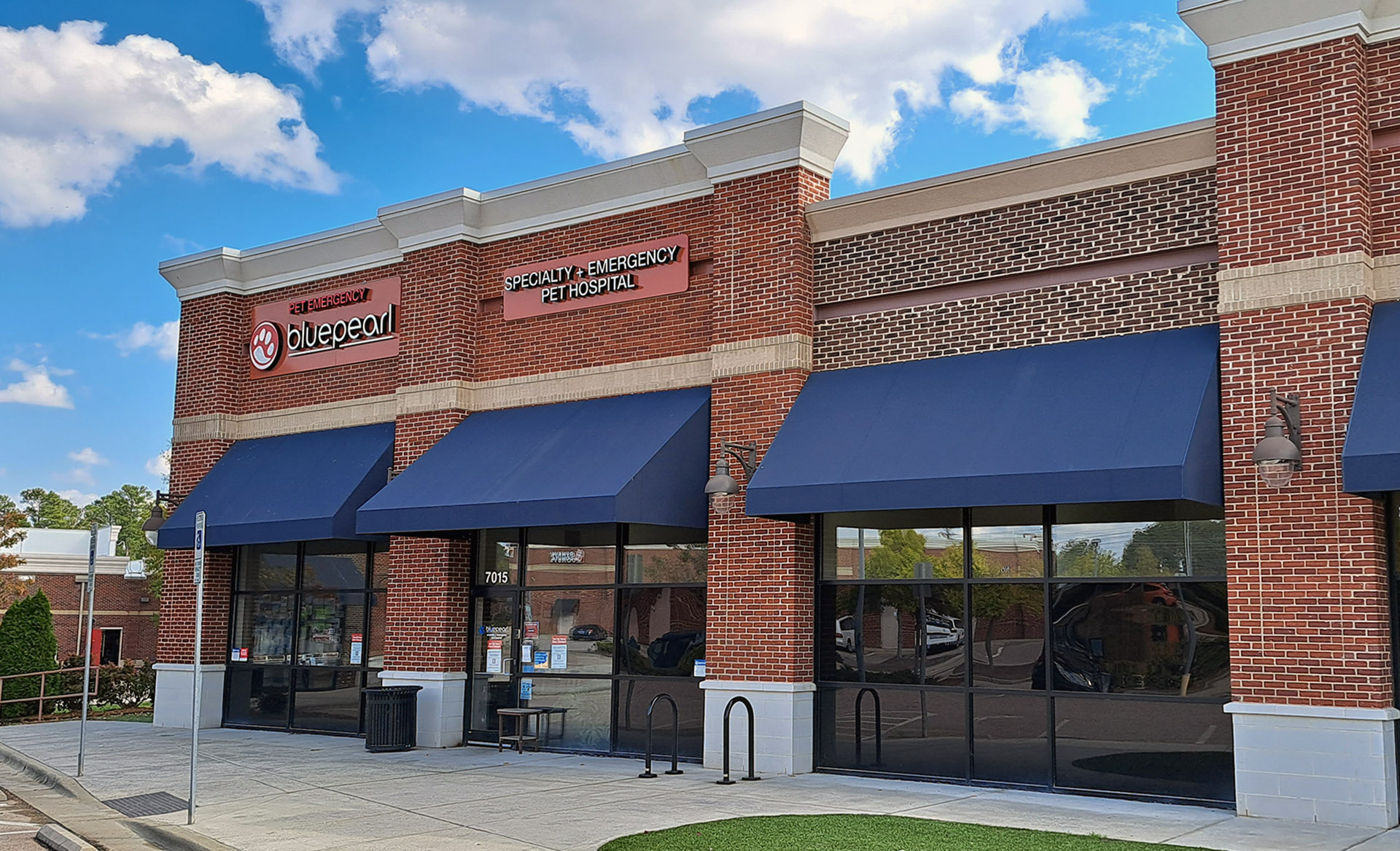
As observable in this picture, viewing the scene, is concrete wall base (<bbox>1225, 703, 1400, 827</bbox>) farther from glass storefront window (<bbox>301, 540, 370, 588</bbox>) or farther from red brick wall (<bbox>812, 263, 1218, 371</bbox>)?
glass storefront window (<bbox>301, 540, 370, 588</bbox>)

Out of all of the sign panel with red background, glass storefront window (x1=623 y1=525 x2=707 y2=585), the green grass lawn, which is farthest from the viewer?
the sign panel with red background

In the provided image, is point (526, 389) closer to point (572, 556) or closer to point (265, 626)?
point (572, 556)

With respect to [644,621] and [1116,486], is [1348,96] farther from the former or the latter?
[644,621]

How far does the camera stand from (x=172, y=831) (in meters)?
11.2

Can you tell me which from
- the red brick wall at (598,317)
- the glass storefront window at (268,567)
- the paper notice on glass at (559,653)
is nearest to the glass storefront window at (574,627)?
the paper notice on glass at (559,653)

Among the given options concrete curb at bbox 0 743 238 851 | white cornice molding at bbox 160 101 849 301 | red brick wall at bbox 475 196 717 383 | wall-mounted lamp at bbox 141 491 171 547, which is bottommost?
concrete curb at bbox 0 743 238 851

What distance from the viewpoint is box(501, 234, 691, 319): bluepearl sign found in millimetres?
16891

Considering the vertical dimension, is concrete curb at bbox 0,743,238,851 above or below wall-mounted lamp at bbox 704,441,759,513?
below

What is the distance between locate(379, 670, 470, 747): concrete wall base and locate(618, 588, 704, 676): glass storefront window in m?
2.89

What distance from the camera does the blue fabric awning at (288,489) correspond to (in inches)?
741

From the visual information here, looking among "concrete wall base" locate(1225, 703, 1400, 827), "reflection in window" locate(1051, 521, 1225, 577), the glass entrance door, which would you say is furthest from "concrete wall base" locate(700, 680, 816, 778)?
"concrete wall base" locate(1225, 703, 1400, 827)

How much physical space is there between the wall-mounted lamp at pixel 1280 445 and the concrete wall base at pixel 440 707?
11315 millimetres

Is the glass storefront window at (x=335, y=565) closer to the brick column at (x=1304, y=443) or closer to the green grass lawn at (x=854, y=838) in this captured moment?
the green grass lawn at (x=854, y=838)

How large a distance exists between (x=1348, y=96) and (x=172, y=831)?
12891mm
